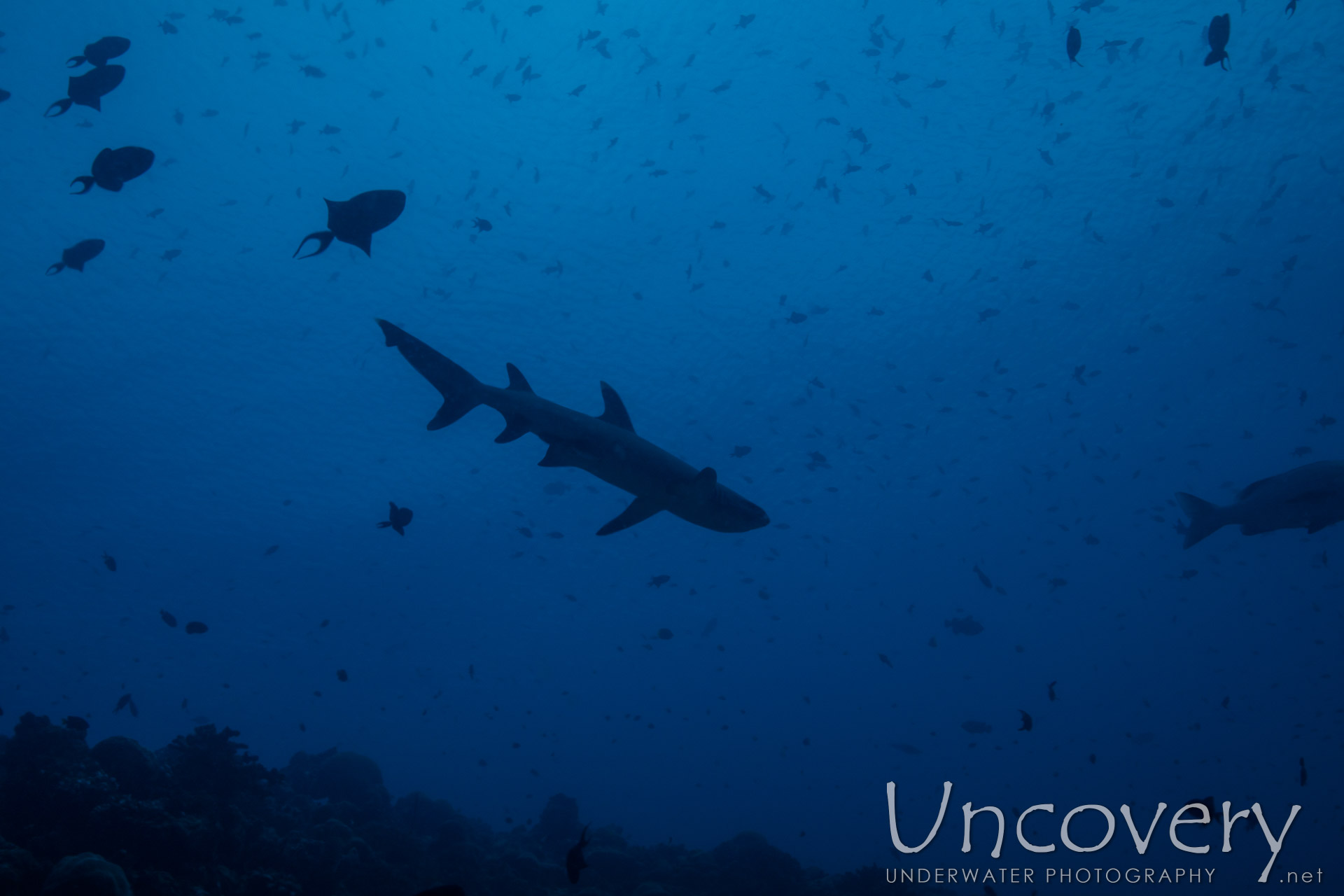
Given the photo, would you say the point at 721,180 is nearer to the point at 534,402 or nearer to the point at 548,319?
the point at 548,319

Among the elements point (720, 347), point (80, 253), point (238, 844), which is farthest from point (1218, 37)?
point (720, 347)

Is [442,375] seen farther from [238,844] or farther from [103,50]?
[238,844]

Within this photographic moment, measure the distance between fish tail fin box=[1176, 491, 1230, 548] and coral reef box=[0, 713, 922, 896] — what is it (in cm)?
881

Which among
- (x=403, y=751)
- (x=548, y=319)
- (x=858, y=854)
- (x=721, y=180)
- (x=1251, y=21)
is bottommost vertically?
(x=858, y=854)

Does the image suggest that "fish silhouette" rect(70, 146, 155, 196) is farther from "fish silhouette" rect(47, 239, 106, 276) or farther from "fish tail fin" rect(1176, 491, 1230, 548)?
"fish tail fin" rect(1176, 491, 1230, 548)

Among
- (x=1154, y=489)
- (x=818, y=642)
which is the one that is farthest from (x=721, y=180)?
(x=818, y=642)

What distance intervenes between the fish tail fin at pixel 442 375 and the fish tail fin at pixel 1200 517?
9.66 m

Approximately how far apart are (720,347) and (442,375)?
2722 cm

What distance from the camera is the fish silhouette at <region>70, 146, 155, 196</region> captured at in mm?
7223

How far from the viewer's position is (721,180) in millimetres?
26203

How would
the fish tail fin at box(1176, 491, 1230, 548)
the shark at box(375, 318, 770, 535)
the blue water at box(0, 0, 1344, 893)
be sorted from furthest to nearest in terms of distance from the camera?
the blue water at box(0, 0, 1344, 893), the fish tail fin at box(1176, 491, 1230, 548), the shark at box(375, 318, 770, 535)

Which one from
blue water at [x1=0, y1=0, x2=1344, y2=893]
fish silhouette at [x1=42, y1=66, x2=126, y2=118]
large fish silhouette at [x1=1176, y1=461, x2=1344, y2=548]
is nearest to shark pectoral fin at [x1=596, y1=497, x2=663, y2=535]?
large fish silhouette at [x1=1176, y1=461, x2=1344, y2=548]

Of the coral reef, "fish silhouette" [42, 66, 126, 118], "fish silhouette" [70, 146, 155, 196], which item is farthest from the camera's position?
the coral reef

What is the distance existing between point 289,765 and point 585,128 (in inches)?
941
